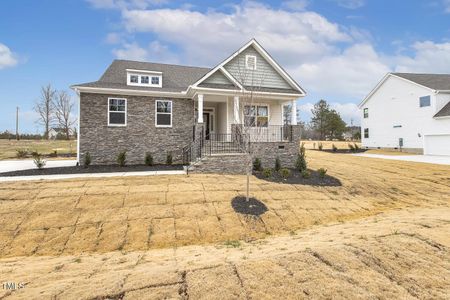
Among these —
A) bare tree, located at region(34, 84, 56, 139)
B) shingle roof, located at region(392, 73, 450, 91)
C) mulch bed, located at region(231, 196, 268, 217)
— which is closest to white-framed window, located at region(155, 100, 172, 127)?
mulch bed, located at region(231, 196, 268, 217)

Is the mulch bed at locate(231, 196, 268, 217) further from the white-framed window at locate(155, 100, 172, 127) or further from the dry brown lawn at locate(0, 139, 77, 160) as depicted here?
the dry brown lawn at locate(0, 139, 77, 160)

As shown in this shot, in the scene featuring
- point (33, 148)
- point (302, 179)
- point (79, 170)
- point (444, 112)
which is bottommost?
point (302, 179)

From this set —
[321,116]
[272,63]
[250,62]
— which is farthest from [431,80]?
[250,62]

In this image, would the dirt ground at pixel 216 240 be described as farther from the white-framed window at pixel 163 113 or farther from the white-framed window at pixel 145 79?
the white-framed window at pixel 145 79

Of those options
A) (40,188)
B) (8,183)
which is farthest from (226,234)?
(8,183)

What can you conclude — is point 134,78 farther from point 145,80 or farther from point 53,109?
point 53,109

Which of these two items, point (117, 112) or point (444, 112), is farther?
point (444, 112)

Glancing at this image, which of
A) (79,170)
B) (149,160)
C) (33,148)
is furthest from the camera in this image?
(33,148)

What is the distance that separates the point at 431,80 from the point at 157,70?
29158 mm

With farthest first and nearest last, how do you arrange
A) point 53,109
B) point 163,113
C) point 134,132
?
point 53,109
point 163,113
point 134,132

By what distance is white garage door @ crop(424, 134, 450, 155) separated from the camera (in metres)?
23.2

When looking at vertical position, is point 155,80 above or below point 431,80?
below

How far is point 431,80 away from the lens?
27.0 metres

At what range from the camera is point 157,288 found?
3.35 metres
